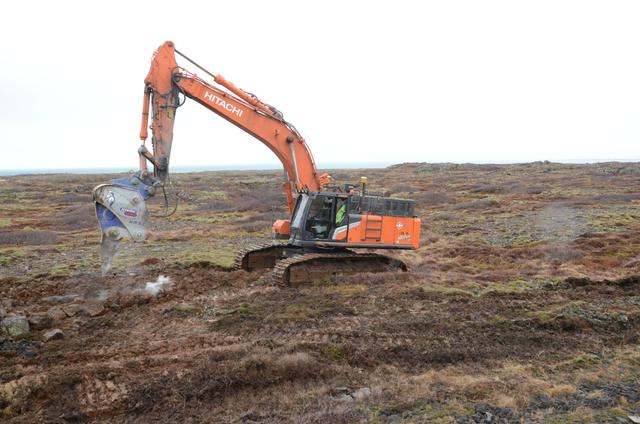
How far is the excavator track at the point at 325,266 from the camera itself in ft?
43.3

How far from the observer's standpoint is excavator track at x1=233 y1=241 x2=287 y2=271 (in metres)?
14.7

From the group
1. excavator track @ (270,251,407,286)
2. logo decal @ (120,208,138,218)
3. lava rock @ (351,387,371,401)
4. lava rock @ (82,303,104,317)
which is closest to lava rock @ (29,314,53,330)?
lava rock @ (82,303,104,317)

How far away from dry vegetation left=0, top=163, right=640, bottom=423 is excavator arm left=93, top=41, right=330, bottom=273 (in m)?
1.96

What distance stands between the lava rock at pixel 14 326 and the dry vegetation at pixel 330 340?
27 cm

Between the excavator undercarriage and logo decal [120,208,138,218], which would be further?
the excavator undercarriage

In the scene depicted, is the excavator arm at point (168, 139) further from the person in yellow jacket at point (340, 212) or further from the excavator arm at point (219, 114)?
the person in yellow jacket at point (340, 212)

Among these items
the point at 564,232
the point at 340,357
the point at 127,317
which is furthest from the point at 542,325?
the point at 564,232

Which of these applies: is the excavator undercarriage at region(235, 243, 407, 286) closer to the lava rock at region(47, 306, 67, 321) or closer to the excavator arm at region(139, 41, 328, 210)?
the excavator arm at region(139, 41, 328, 210)

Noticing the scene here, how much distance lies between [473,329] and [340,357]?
297 cm

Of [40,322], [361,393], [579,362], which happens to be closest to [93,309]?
[40,322]

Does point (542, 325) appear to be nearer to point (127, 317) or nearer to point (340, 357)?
point (340, 357)

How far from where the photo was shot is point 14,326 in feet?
31.3

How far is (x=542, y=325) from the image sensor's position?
1031 cm

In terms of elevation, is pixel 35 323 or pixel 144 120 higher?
pixel 144 120
